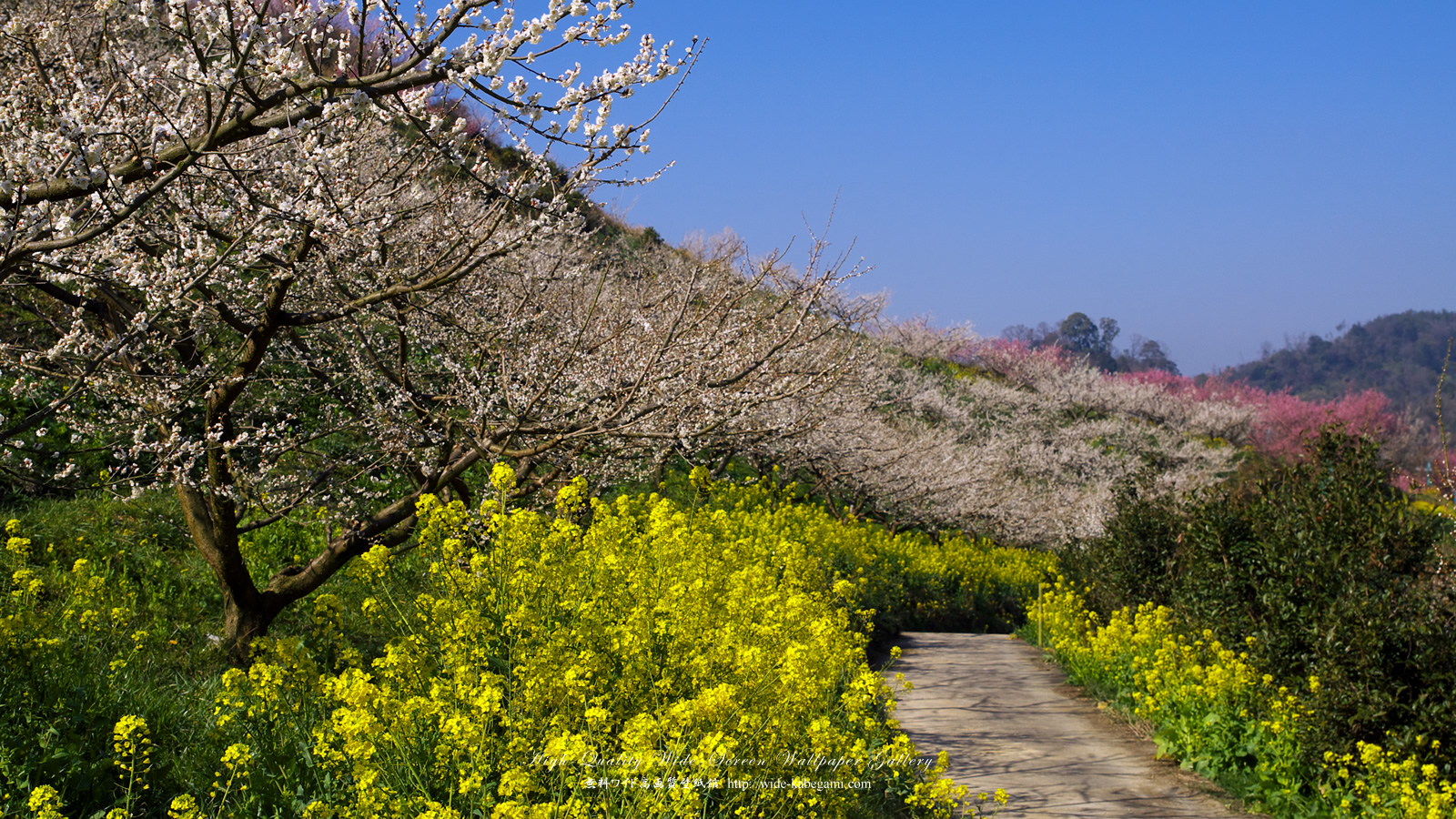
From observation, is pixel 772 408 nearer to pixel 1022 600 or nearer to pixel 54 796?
pixel 54 796

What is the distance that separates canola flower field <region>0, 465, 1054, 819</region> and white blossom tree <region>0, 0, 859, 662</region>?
0.76 meters

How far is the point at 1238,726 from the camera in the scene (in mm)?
6848

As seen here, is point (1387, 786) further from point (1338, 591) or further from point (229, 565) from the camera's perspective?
point (229, 565)

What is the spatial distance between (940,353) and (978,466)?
48.0 feet

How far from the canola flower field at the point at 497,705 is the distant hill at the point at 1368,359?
101911 mm

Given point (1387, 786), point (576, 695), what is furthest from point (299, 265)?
point (1387, 786)

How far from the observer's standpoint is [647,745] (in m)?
3.16

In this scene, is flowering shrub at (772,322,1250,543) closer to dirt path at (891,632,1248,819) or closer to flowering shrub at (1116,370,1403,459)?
flowering shrub at (1116,370,1403,459)

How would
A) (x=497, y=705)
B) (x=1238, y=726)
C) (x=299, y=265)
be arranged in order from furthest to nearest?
(x=1238, y=726) → (x=299, y=265) → (x=497, y=705)

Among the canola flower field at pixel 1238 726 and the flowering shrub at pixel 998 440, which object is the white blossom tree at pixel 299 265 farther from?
the flowering shrub at pixel 998 440

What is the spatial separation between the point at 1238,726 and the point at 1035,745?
4.94 ft

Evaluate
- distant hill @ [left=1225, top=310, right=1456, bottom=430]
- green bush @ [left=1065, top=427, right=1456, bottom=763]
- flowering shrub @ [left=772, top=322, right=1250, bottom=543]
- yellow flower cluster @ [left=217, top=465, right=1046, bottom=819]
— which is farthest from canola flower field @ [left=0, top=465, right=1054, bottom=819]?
→ distant hill @ [left=1225, top=310, right=1456, bottom=430]

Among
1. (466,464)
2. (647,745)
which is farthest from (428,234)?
(647,745)

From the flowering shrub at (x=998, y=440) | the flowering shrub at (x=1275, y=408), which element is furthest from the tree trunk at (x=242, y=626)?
the flowering shrub at (x=1275, y=408)
